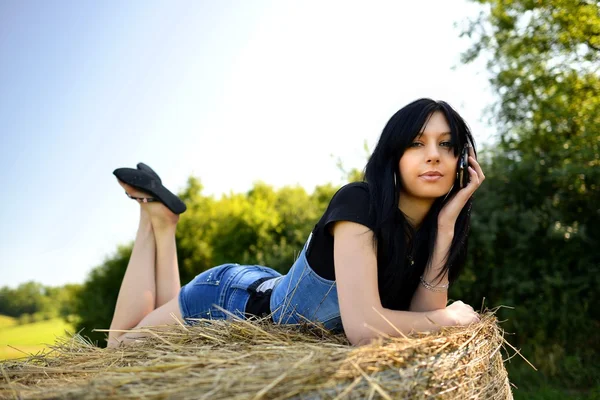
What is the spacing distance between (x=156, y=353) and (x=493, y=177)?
411 cm

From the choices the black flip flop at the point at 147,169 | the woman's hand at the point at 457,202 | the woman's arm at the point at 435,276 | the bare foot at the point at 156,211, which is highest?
the black flip flop at the point at 147,169

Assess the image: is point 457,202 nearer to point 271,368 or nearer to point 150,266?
point 271,368

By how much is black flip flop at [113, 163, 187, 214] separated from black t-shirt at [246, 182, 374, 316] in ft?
4.49

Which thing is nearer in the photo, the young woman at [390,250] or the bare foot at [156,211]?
the young woman at [390,250]

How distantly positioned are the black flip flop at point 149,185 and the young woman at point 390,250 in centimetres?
80

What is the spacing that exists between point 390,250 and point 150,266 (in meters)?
1.81

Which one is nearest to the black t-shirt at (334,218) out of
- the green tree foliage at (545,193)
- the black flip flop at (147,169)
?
the black flip flop at (147,169)

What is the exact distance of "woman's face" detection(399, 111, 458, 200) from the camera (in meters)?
2.33

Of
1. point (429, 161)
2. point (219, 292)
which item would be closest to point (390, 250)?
point (429, 161)

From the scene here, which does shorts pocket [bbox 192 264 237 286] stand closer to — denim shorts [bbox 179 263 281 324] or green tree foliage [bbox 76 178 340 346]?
denim shorts [bbox 179 263 281 324]

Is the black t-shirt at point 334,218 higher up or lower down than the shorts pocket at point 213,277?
higher up

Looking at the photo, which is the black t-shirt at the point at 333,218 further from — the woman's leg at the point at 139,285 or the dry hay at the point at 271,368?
the woman's leg at the point at 139,285

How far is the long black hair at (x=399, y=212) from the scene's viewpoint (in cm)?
226

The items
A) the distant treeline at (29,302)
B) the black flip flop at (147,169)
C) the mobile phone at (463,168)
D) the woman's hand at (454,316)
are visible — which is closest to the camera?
the woman's hand at (454,316)
